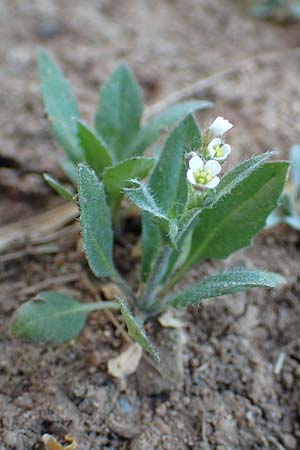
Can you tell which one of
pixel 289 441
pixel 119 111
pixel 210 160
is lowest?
pixel 289 441

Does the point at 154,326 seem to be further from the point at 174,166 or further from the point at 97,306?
the point at 174,166

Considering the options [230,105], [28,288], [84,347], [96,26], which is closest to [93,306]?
[84,347]

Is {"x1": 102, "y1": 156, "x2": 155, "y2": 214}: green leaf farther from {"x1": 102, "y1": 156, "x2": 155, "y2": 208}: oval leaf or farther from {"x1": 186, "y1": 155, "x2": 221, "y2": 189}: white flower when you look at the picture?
{"x1": 186, "y1": 155, "x2": 221, "y2": 189}: white flower

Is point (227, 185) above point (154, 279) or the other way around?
above

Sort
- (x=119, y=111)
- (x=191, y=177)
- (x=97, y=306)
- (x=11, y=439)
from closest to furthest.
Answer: (x=191, y=177) → (x=11, y=439) → (x=97, y=306) → (x=119, y=111)

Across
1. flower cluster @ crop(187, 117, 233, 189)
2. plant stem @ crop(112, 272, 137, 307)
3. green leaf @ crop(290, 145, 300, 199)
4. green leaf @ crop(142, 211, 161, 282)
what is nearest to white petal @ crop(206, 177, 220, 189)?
flower cluster @ crop(187, 117, 233, 189)

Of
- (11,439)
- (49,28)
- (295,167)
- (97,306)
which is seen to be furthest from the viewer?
(49,28)

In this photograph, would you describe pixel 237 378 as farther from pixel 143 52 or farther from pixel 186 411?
pixel 143 52

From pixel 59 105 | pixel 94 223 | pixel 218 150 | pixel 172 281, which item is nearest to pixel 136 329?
pixel 94 223
